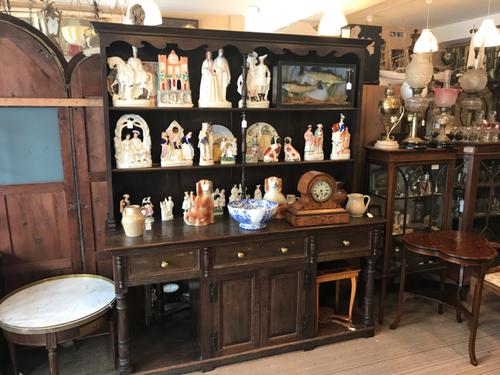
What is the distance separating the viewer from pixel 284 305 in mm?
2299

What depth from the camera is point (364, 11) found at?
3631 mm

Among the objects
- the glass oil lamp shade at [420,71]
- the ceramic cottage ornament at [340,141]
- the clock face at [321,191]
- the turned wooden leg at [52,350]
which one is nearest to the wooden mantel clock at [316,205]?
the clock face at [321,191]

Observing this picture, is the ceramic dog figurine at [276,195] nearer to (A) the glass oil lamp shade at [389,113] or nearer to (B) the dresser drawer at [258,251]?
(B) the dresser drawer at [258,251]

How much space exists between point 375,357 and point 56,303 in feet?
6.03

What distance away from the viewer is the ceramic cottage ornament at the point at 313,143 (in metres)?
2.55

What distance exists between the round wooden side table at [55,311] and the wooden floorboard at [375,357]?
0.82ft

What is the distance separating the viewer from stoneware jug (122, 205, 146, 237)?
2.04 m

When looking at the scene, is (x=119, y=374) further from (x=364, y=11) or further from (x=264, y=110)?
(x=364, y=11)

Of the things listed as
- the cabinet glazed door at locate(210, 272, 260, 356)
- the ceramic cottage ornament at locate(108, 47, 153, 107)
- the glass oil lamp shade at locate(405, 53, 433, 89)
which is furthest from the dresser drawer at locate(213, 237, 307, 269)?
the glass oil lamp shade at locate(405, 53, 433, 89)

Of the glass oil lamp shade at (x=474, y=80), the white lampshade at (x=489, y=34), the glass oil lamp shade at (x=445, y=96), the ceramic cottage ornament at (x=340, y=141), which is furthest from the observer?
the glass oil lamp shade at (x=474, y=80)

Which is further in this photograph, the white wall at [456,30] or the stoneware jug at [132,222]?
the white wall at [456,30]

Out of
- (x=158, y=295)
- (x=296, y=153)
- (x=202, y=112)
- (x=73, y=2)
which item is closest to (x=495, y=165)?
(x=296, y=153)

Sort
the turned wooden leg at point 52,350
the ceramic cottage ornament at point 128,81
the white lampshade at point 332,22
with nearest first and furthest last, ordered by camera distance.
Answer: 1. the turned wooden leg at point 52,350
2. the ceramic cottage ornament at point 128,81
3. the white lampshade at point 332,22

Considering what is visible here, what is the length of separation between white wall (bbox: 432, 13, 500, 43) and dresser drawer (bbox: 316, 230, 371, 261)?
315 centimetres
